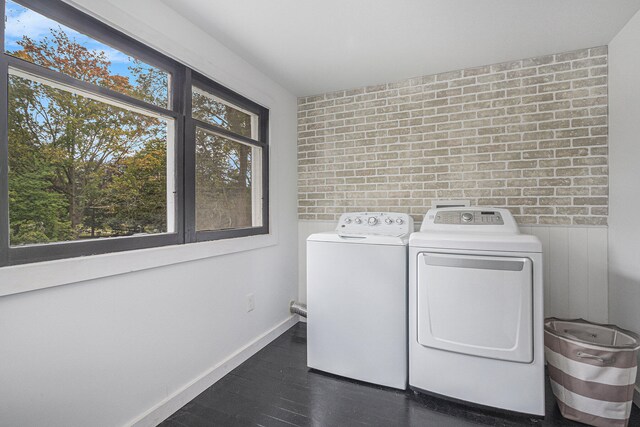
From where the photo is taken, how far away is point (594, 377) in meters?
1.60

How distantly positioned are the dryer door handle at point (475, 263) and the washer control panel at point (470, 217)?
A: 481mm

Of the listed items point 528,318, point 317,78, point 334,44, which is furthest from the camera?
point 317,78

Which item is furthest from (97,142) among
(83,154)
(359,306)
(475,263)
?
(475,263)

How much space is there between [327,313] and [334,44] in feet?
6.28

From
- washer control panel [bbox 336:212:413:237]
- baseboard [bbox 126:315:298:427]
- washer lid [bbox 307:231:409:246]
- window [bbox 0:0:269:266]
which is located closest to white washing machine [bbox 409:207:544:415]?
washer lid [bbox 307:231:409:246]

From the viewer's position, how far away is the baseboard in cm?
162

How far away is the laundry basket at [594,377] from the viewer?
156 cm

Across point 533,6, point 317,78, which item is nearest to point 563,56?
point 533,6

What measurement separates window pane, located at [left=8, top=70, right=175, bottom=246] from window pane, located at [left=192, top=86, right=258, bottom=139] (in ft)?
0.91

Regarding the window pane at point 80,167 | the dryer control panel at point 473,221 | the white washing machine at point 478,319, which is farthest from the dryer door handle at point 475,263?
the window pane at point 80,167

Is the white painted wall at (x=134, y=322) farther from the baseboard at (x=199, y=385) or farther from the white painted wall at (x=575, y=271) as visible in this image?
the white painted wall at (x=575, y=271)

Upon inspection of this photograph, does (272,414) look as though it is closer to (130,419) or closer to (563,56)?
(130,419)

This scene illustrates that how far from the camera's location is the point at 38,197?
4.14 feet

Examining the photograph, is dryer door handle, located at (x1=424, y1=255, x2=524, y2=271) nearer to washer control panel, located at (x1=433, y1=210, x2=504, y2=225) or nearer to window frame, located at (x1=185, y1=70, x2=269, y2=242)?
washer control panel, located at (x1=433, y1=210, x2=504, y2=225)
